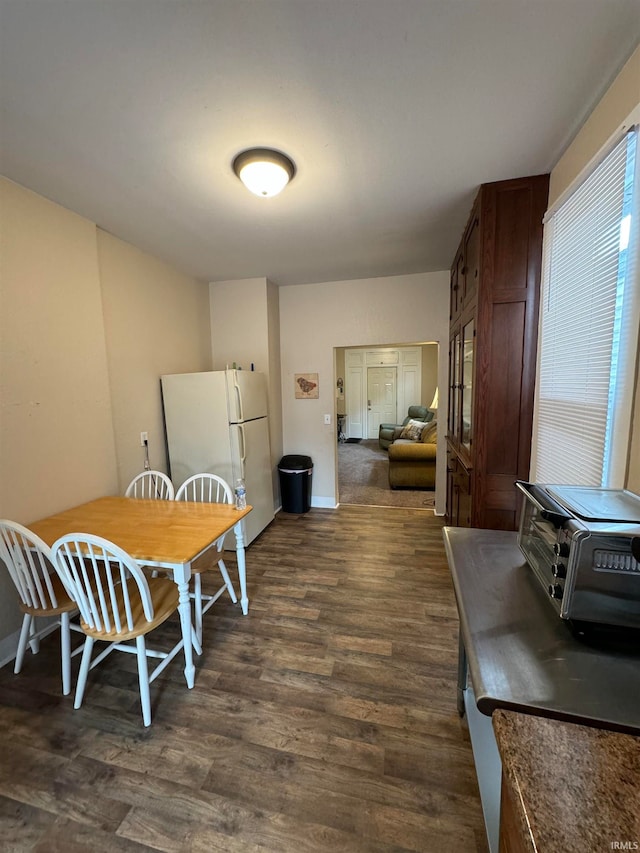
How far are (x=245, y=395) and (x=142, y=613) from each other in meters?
1.93

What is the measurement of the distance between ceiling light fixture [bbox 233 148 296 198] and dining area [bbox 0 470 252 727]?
191 cm

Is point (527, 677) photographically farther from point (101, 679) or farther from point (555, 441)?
point (101, 679)

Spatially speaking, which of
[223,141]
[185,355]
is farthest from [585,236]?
[185,355]

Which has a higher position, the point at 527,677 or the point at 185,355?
the point at 185,355

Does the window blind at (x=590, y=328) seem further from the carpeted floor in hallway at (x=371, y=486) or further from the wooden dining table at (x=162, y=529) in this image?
the carpeted floor in hallway at (x=371, y=486)

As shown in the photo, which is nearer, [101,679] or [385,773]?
[385,773]

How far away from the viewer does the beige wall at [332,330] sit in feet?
12.1

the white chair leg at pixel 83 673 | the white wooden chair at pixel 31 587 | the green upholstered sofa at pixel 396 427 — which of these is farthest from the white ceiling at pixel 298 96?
the green upholstered sofa at pixel 396 427

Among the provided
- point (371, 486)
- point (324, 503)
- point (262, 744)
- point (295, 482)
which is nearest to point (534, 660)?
point (262, 744)

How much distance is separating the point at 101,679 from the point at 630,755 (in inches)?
88.9

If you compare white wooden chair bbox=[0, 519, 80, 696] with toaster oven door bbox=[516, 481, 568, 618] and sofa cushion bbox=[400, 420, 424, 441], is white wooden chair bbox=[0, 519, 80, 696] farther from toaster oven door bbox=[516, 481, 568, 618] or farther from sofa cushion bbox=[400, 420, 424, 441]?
sofa cushion bbox=[400, 420, 424, 441]

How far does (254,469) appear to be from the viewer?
327cm

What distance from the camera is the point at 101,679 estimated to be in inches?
70.6

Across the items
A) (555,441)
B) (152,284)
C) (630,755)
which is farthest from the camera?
(152,284)
